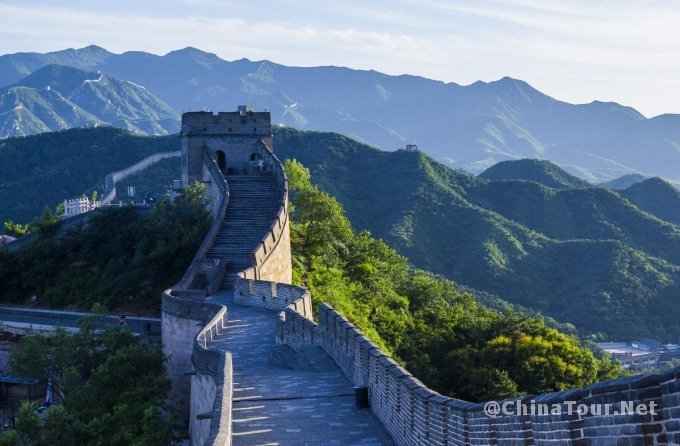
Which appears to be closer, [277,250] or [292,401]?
[292,401]

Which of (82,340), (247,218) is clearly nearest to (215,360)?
(82,340)

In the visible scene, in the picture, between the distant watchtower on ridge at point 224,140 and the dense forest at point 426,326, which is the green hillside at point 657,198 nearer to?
the dense forest at point 426,326

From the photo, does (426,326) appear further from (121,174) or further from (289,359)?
(121,174)

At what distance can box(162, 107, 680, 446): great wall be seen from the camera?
19.0 feet

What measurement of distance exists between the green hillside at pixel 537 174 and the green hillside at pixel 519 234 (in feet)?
56.7

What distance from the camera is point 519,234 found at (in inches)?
3263

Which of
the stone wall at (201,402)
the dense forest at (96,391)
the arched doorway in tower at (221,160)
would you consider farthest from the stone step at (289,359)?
the arched doorway in tower at (221,160)

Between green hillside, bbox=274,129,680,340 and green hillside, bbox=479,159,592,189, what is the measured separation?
17.3 metres

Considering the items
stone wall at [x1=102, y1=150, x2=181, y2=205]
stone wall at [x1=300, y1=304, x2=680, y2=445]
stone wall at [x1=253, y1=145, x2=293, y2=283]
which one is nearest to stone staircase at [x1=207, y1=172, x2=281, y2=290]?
stone wall at [x1=253, y1=145, x2=293, y2=283]

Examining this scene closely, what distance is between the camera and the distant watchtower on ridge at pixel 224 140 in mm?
32469

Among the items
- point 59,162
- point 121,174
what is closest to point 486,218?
point 121,174

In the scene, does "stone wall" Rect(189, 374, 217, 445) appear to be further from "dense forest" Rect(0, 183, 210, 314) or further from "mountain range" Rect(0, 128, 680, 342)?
"mountain range" Rect(0, 128, 680, 342)

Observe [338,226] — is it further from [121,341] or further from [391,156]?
[391,156]

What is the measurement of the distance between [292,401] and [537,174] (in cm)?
11772
